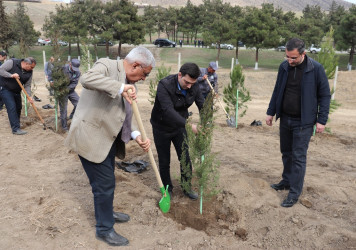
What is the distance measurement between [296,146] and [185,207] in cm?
162

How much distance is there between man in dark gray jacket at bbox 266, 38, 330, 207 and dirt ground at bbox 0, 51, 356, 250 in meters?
0.47

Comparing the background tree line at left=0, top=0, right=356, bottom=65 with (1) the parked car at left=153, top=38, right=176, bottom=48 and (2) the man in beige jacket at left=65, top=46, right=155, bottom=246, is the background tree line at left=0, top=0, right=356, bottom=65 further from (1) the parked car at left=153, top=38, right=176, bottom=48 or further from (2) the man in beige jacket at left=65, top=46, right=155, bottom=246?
(2) the man in beige jacket at left=65, top=46, right=155, bottom=246

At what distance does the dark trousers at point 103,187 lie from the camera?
3.09m

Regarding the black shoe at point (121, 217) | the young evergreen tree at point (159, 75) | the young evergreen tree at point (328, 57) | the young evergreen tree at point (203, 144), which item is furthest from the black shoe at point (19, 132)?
the young evergreen tree at point (328, 57)

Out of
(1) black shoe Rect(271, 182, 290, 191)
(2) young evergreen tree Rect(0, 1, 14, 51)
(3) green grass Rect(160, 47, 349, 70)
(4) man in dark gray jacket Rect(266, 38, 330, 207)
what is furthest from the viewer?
(3) green grass Rect(160, 47, 349, 70)

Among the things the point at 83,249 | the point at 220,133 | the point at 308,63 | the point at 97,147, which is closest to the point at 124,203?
the point at 83,249

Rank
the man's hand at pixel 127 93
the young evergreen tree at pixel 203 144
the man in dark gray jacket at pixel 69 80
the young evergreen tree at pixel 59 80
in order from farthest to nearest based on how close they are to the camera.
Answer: the man in dark gray jacket at pixel 69 80
the young evergreen tree at pixel 59 80
the young evergreen tree at pixel 203 144
the man's hand at pixel 127 93

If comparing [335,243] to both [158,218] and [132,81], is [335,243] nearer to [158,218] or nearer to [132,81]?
[158,218]

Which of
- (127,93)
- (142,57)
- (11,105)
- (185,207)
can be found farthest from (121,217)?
(11,105)

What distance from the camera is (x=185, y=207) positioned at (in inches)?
166

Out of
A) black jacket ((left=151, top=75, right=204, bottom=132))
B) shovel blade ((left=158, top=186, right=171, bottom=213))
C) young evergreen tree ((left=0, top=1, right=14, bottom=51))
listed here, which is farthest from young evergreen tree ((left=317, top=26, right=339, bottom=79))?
young evergreen tree ((left=0, top=1, right=14, bottom=51))

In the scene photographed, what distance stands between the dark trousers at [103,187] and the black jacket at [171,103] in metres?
0.86

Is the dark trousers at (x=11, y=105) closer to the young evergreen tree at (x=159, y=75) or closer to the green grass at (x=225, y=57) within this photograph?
the young evergreen tree at (x=159, y=75)

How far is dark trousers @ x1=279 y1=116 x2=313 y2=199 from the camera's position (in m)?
4.08
